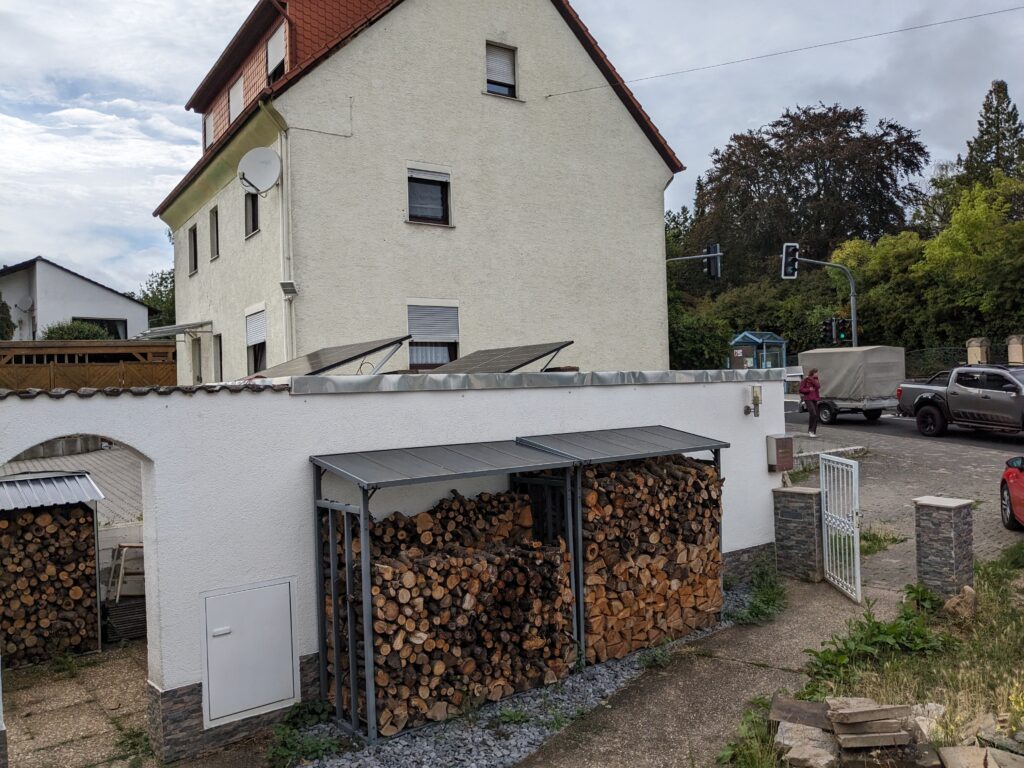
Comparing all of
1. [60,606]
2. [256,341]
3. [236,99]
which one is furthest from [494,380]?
[236,99]

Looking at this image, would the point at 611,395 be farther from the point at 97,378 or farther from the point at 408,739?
the point at 97,378

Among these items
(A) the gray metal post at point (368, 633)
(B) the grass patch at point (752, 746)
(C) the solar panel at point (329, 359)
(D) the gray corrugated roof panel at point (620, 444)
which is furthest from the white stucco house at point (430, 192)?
(B) the grass patch at point (752, 746)

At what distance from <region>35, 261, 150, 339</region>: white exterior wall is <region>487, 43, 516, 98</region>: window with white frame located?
30.5 metres

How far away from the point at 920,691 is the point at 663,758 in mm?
2230

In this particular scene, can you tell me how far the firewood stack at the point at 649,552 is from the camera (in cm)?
794

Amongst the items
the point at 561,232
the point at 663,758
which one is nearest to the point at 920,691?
the point at 663,758

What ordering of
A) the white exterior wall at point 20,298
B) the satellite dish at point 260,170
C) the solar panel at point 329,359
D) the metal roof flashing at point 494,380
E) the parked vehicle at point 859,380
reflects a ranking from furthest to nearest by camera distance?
the white exterior wall at point 20,298 < the parked vehicle at point 859,380 < the satellite dish at point 260,170 < the solar panel at point 329,359 < the metal roof flashing at point 494,380

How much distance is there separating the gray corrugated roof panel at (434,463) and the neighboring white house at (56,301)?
124 ft

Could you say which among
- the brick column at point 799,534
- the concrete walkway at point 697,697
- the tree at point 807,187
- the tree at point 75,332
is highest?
the tree at point 807,187

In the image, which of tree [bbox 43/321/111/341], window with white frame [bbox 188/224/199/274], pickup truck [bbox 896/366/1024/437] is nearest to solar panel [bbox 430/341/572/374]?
window with white frame [bbox 188/224/199/274]

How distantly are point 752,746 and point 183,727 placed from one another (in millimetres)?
4174

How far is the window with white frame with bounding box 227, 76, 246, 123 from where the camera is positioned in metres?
17.8

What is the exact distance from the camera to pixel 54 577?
8586 mm

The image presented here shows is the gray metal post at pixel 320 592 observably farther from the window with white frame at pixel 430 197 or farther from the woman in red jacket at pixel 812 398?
the woman in red jacket at pixel 812 398
